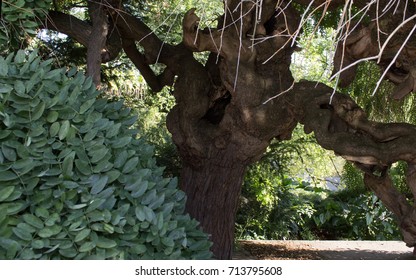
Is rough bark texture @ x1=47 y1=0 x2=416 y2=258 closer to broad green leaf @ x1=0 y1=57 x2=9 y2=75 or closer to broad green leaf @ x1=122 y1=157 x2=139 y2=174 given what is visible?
broad green leaf @ x1=122 y1=157 x2=139 y2=174

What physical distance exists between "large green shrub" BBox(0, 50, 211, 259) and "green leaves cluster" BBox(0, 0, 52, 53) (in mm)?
1110

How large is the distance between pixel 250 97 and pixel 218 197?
1.23 metres

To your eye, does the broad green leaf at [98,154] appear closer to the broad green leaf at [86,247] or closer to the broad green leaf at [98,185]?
the broad green leaf at [98,185]

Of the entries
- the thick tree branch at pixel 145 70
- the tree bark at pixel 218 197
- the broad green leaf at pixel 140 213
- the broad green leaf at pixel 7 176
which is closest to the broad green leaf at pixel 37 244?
the broad green leaf at pixel 7 176

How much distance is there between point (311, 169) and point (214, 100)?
651cm

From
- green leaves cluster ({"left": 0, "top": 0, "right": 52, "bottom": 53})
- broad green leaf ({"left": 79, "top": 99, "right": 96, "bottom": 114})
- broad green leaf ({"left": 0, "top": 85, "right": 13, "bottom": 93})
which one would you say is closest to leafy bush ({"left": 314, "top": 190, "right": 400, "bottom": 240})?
green leaves cluster ({"left": 0, "top": 0, "right": 52, "bottom": 53})

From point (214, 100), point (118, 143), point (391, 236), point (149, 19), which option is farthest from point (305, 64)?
point (118, 143)

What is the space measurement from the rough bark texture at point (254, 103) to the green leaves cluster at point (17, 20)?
2.38ft

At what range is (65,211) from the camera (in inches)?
122

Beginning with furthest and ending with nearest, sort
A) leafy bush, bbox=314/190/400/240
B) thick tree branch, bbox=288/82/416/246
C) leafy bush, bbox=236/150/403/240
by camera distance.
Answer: leafy bush, bbox=314/190/400/240
leafy bush, bbox=236/150/403/240
thick tree branch, bbox=288/82/416/246

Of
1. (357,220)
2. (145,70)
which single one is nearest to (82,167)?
(145,70)

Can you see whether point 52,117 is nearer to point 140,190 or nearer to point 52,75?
point 52,75

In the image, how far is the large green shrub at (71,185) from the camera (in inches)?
117

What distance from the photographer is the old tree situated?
5.55m
